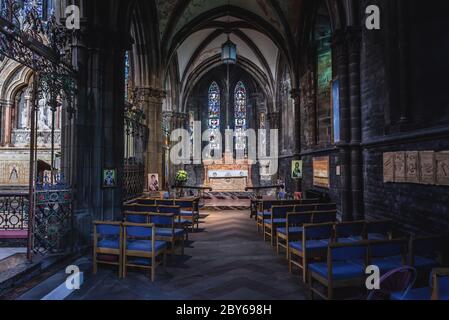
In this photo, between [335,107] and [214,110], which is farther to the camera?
[214,110]

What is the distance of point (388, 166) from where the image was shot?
6805 millimetres

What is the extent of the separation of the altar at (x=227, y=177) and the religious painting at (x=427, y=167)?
1483 centimetres

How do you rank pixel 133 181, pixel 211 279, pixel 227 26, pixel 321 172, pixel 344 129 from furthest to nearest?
pixel 227 26 < pixel 321 172 < pixel 133 181 < pixel 344 129 < pixel 211 279

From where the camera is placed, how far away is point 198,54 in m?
20.0

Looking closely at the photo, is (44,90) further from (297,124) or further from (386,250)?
(297,124)

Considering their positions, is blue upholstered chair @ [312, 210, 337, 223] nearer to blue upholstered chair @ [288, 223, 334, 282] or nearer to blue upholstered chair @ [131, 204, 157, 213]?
blue upholstered chair @ [288, 223, 334, 282]

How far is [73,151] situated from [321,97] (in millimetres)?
9749

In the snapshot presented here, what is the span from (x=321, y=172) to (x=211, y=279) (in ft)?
25.8

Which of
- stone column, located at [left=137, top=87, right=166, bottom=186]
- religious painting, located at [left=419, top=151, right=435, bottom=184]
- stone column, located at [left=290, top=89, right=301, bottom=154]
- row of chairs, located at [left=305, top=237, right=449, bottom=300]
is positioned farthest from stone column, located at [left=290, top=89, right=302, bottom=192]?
row of chairs, located at [left=305, top=237, right=449, bottom=300]

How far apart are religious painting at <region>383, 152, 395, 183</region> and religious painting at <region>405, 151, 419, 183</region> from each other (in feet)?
1.69

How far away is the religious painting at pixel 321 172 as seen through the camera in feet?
35.3

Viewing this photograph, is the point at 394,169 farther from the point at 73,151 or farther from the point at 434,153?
the point at 73,151

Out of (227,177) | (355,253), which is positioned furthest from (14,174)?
(355,253)

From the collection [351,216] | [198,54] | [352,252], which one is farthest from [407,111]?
[198,54]
